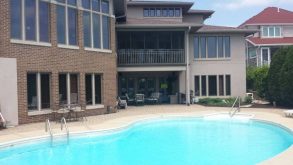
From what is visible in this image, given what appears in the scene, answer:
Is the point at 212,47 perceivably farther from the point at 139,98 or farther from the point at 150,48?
the point at 139,98

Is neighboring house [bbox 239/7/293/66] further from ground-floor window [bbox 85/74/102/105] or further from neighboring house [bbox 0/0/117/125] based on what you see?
ground-floor window [bbox 85/74/102/105]

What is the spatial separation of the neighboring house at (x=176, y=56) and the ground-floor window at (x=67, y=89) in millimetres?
7050

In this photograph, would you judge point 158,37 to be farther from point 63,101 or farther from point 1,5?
point 1,5

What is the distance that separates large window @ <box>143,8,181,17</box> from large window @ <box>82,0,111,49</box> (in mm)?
9474

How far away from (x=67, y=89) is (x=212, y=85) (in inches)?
545

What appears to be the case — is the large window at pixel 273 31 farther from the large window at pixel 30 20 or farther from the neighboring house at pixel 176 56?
the large window at pixel 30 20

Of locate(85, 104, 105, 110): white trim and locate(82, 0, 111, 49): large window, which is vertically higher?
locate(82, 0, 111, 49): large window

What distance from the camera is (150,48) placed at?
1102 inches

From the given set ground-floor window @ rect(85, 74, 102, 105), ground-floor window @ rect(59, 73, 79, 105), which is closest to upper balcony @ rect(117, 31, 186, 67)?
ground-floor window @ rect(85, 74, 102, 105)

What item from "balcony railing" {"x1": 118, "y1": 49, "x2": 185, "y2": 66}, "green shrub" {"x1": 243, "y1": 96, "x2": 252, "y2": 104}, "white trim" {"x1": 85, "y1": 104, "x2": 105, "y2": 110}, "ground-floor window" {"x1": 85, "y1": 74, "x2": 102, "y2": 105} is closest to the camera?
"white trim" {"x1": 85, "y1": 104, "x2": 105, "y2": 110}

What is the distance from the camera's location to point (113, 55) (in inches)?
860

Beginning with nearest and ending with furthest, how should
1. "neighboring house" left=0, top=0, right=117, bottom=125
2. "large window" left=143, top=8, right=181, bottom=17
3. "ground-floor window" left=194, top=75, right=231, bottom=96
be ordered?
1. "neighboring house" left=0, top=0, right=117, bottom=125
2. "ground-floor window" left=194, top=75, right=231, bottom=96
3. "large window" left=143, top=8, right=181, bottom=17

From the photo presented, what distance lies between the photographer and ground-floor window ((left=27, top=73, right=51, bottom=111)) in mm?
16891

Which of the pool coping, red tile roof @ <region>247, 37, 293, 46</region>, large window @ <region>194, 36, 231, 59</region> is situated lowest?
the pool coping
